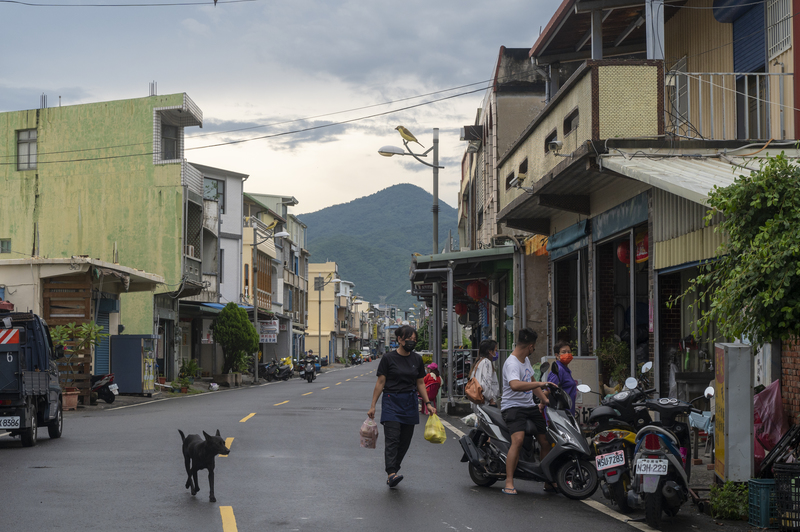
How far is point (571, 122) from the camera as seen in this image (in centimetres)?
1616

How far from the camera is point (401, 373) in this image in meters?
10.2

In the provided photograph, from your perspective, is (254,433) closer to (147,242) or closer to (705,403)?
(705,403)

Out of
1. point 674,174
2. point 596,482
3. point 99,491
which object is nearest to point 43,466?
point 99,491

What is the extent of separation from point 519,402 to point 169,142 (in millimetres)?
31368

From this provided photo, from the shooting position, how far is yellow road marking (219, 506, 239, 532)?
24.4ft

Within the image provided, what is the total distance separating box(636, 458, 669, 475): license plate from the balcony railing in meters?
7.11

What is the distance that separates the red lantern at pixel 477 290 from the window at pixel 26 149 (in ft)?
68.2

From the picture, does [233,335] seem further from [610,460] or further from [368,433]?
[610,460]

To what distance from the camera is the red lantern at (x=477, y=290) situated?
3016cm

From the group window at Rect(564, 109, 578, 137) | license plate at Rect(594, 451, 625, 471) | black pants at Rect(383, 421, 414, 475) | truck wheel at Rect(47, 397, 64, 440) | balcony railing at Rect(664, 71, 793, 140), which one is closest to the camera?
license plate at Rect(594, 451, 625, 471)

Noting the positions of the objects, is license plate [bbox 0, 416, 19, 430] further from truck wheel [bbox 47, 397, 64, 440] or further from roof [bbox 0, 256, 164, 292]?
roof [bbox 0, 256, 164, 292]

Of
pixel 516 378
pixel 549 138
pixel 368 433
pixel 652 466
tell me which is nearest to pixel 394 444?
pixel 368 433

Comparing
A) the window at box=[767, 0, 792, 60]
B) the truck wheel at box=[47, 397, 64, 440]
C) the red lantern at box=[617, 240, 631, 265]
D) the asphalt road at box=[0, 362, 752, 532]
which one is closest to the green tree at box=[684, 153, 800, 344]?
the asphalt road at box=[0, 362, 752, 532]

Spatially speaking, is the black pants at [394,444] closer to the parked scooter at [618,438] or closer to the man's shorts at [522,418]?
the man's shorts at [522,418]
